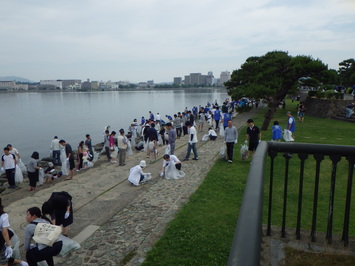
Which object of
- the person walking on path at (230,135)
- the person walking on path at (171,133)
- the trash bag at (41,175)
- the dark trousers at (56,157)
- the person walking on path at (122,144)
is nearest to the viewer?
the person walking on path at (230,135)

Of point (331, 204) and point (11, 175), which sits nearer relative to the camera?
point (331, 204)

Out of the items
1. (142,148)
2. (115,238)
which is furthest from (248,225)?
(142,148)

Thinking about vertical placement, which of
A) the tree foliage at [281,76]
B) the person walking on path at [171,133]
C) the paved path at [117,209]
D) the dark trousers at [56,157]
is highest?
the tree foliage at [281,76]

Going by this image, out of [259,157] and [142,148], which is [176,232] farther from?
[142,148]

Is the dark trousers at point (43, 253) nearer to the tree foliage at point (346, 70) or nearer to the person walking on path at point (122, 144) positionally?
the person walking on path at point (122, 144)

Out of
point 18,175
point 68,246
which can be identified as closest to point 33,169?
point 18,175

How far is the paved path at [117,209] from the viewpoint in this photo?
5.98m

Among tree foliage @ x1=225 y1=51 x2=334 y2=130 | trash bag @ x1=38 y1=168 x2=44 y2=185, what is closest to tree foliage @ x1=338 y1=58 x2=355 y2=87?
tree foliage @ x1=225 y1=51 x2=334 y2=130

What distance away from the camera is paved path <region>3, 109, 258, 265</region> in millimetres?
5980

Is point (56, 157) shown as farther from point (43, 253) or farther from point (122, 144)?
point (43, 253)

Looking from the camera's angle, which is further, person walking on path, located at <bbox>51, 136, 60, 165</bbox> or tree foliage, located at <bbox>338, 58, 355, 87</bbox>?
tree foliage, located at <bbox>338, 58, 355, 87</bbox>

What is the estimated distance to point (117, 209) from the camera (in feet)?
27.3

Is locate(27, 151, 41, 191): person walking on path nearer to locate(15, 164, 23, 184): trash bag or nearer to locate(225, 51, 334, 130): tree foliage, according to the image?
locate(15, 164, 23, 184): trash bag

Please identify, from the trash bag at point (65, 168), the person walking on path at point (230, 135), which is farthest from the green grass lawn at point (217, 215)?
the trash bag at point (65, 168)
